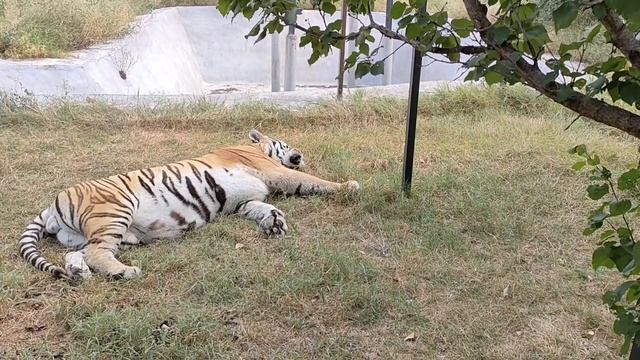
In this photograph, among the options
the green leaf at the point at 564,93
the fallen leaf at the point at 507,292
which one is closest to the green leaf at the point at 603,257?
the green leaf at the point at 564,93

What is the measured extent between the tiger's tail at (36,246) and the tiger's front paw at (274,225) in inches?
40.4

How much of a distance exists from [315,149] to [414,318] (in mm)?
2418

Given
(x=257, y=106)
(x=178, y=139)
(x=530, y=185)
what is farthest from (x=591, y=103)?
(x=257, y=106)

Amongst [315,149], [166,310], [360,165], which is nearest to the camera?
[166,310]

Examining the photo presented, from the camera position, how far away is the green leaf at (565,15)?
847 millimetres

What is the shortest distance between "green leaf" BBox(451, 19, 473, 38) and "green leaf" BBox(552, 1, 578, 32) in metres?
0.46

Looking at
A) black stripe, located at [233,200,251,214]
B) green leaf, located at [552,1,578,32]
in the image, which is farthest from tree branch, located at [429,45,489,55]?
black stripe, located at [233,200,251,214]

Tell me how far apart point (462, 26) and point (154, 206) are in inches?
94.0

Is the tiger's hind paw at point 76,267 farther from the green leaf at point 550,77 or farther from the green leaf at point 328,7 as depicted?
the green leaf at point 550,77

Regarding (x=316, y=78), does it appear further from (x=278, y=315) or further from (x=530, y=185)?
(x=278, y=315)

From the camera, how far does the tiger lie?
298cm

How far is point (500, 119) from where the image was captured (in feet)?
18.6

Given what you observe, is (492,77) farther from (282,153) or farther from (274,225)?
(282,153)

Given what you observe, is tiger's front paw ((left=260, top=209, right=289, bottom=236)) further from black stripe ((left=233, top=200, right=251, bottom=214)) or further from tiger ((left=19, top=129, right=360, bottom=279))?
black stripe ((left=233, top=200, right=251, bottom=214))
